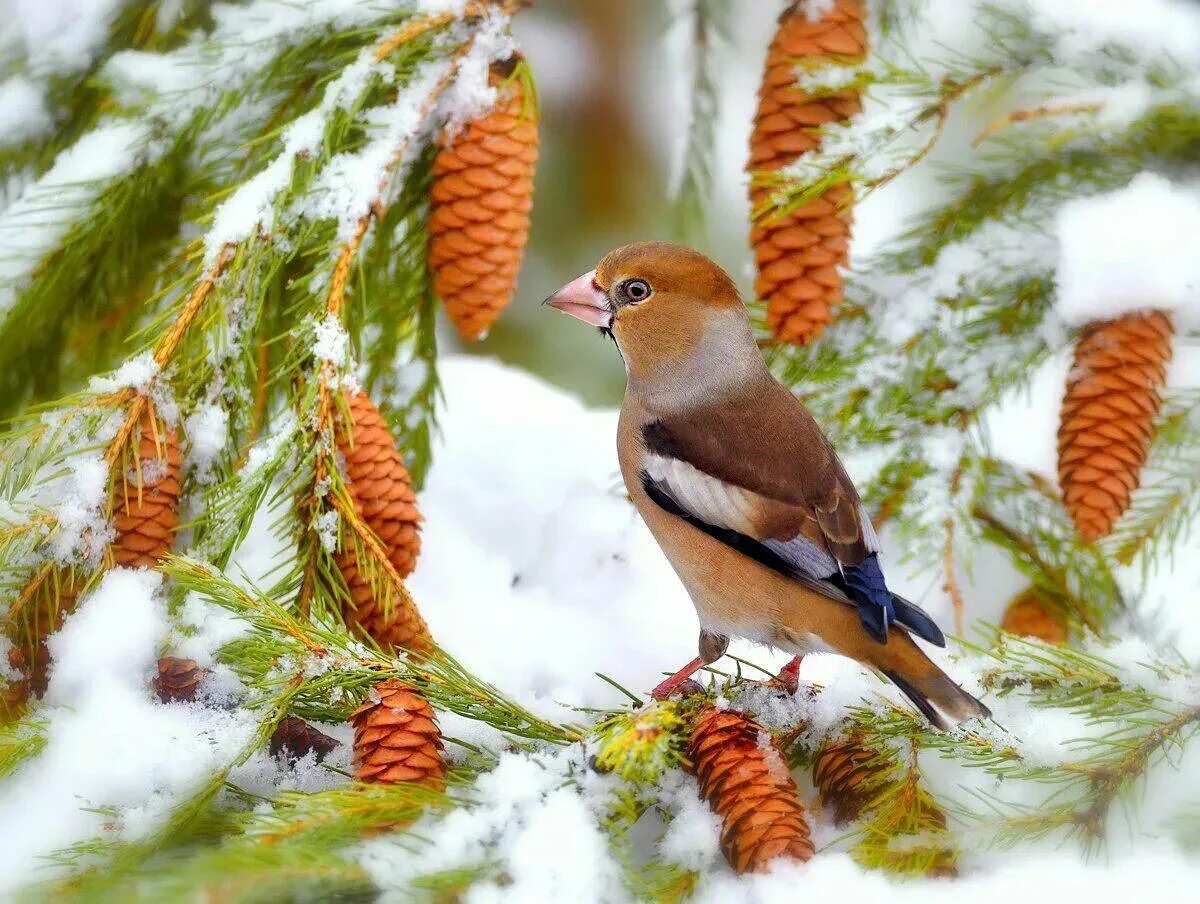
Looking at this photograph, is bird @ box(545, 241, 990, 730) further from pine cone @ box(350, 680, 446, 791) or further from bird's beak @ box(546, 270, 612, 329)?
pine cone @ box(350, 680, 446, 791)

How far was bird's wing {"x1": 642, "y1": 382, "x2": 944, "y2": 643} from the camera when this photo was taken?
5.19 ft

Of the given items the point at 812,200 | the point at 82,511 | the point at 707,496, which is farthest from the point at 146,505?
the point at 812,200

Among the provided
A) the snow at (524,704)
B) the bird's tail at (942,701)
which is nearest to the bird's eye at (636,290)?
the snow at (524,704)

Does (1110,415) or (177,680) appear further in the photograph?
(1110,415)

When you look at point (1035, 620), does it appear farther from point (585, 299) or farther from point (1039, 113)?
point (585, 299)

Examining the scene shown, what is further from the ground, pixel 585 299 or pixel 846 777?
pixel 585 299

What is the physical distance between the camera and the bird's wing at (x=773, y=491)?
1.58m

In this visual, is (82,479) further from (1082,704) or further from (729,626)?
(1082,704)

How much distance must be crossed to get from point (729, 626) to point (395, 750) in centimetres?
61

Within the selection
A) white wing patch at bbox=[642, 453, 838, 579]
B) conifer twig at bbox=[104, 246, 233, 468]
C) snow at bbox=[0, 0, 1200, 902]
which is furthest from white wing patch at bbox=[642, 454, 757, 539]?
conifer twig at bbox=[104, 246, 233, 468]

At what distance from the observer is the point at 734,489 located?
1676mm

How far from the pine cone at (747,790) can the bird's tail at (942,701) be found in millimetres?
187

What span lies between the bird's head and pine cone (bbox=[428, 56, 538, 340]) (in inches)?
4.2

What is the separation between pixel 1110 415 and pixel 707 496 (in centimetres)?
67
